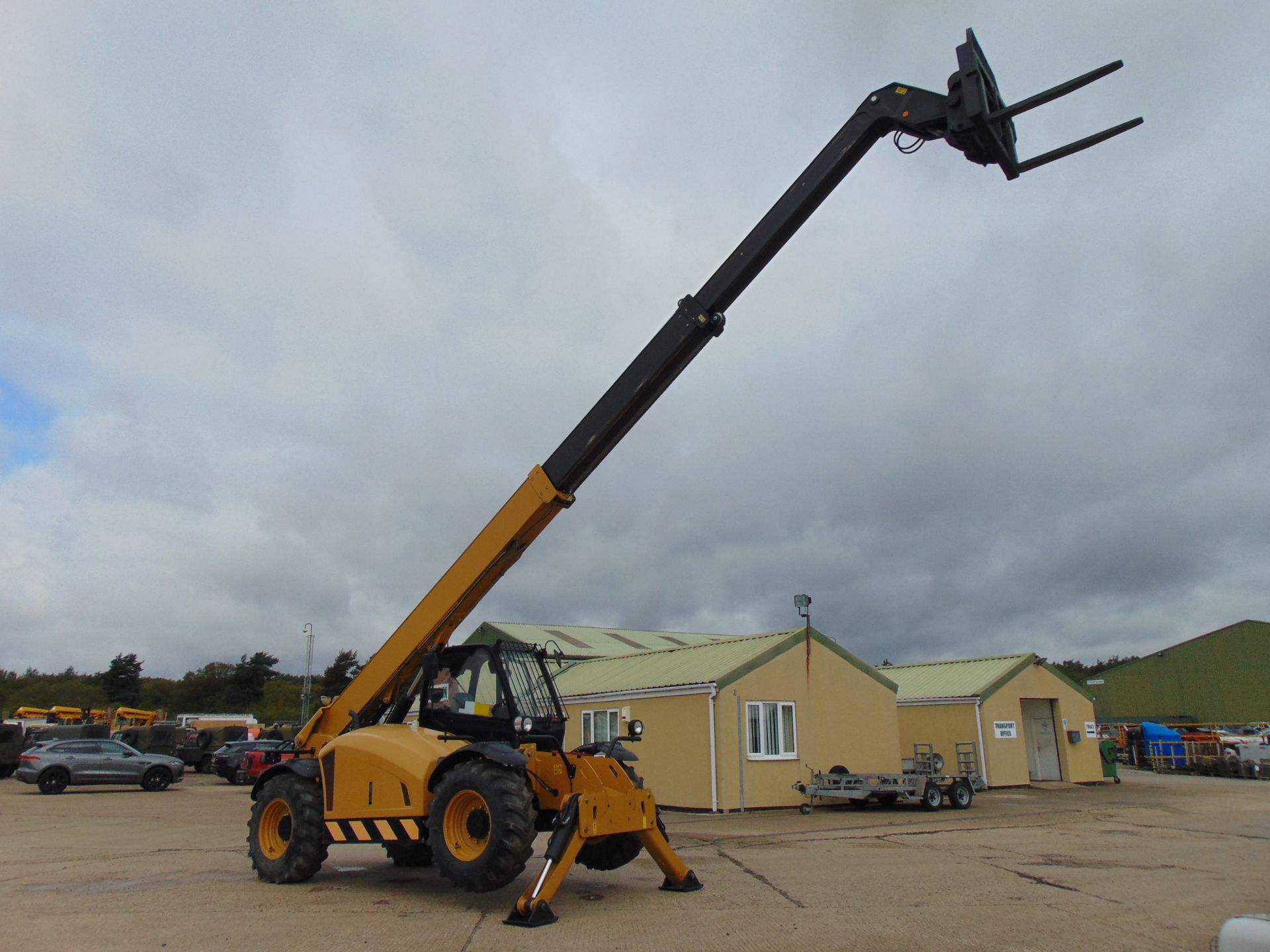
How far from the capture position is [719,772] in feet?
59.1

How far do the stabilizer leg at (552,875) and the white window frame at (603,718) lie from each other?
1328 cm

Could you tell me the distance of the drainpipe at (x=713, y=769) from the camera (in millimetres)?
18000

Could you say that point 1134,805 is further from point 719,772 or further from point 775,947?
point 775,947

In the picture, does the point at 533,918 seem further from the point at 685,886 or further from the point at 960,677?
the point at 960,677

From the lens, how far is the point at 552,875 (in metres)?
7.07

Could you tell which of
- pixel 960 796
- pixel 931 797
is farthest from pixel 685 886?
pixel 960 796

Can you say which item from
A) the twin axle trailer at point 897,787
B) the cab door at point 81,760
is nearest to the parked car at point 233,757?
the cab door at point 81,760

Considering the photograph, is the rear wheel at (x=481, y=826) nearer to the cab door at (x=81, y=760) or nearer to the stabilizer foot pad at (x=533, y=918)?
the stabilizer foot pad at (x=533, y=918)

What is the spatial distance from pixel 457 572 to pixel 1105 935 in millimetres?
6483

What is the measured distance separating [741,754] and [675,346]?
40.4 ft

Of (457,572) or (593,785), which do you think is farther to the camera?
(457,572)

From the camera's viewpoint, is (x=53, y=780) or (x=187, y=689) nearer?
(x=53, y=780)

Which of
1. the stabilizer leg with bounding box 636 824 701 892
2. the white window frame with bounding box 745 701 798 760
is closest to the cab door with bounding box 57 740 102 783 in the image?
the white window frame with bounding box 745 701 798 760

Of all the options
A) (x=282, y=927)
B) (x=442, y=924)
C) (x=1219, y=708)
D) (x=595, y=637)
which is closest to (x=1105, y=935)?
(x=442, y=924)
